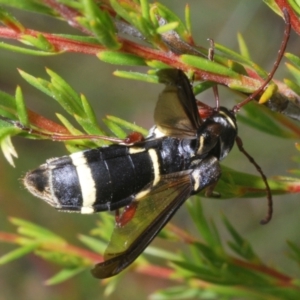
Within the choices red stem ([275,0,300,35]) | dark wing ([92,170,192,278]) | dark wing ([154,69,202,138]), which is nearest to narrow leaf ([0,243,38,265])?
dark wing ([92,170,192,278])

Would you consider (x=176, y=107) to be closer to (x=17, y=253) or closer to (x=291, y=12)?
(x=291, y=12)

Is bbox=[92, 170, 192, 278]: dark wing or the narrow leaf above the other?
bbox=[92, 170, 192, 278]: dark wing

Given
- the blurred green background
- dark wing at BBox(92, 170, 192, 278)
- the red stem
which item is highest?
the red stem

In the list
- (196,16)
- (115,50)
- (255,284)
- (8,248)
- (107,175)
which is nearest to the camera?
(115,50)

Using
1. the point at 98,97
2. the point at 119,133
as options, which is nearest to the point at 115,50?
the point at 119,133

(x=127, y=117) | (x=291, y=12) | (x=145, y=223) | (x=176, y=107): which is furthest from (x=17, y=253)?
(x=127, y=117)

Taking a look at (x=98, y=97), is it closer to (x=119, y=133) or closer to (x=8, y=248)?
(x=8, y=248)

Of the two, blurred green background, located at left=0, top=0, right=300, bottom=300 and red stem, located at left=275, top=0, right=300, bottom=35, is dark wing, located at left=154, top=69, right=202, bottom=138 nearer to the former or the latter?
A: red stem, located at left=275, top=0, right=300, bottom=35
